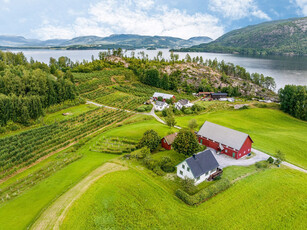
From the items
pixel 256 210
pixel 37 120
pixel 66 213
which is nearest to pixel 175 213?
pixel 256 210

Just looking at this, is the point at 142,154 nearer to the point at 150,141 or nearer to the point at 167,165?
the point at 150,141

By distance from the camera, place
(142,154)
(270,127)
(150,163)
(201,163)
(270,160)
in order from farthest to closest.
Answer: (270,127) < (142,154) < (270,160) < (150,163) < (201,163)

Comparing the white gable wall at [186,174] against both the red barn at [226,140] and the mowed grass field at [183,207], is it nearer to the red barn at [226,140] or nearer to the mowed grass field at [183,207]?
the mowed grass field at [183,207]

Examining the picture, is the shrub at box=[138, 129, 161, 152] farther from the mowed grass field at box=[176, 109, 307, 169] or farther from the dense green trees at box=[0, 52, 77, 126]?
the dense green trees at box=[0, 52, 77, 126]

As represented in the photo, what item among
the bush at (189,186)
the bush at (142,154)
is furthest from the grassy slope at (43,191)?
the bush at (189,186)

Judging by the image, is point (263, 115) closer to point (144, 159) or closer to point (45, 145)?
point (144, 159)

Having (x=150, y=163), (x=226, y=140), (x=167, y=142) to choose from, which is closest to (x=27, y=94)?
(x=167, y=142)

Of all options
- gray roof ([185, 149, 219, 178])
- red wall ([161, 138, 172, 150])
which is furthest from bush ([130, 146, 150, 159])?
gray roof ([185, 149, 219, 178])
